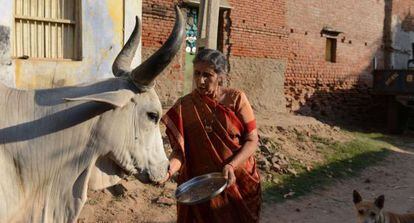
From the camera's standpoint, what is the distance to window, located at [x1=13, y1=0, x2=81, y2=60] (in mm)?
6371

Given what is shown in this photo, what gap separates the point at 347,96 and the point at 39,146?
13.3 meters

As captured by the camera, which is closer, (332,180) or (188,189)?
(188,189)

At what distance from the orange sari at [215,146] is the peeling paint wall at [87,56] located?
360 centimetres

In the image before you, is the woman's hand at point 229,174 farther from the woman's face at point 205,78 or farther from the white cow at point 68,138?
the white cow at point 68,138

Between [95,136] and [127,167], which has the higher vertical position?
[95,136]

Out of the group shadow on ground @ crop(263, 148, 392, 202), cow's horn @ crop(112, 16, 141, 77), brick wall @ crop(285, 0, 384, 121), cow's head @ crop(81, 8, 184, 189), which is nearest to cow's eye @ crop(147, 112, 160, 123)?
cow's head @ crop(81, 8, 184, 189)

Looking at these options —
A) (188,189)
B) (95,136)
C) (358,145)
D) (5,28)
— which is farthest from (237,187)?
(358,145)

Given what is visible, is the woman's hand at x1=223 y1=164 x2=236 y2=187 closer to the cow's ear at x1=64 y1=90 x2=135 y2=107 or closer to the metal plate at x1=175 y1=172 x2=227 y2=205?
the metal plate at x1=175 y1=172 x2=227 y2=205

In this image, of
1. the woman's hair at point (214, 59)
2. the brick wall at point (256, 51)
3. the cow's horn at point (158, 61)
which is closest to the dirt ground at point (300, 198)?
the brick wall at point (256, 51)

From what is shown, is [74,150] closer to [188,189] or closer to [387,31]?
[188,189]

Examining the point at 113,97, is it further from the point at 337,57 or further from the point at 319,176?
the point at 337,57

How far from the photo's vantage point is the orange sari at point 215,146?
302 cm

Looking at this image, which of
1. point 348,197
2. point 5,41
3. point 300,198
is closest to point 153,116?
point 5,41

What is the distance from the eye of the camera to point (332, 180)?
8164 mm
